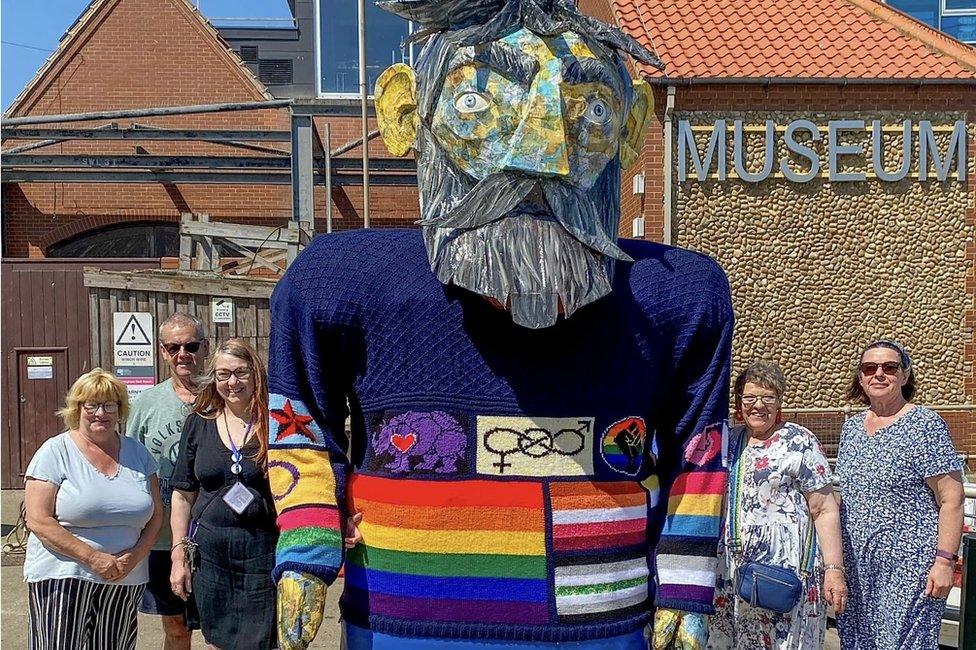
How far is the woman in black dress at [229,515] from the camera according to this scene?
10.9 feet

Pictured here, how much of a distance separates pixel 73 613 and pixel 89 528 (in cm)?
29

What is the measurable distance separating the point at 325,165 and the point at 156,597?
32.5ft

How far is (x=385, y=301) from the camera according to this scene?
1976 mm

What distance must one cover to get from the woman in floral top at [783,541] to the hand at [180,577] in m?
1.81

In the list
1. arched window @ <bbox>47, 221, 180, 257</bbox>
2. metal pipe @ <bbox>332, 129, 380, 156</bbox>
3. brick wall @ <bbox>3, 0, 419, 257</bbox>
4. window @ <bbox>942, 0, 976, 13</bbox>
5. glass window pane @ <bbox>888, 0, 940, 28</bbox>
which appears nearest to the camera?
metal pipe @ <bbox>332, 129, 380, 156</bbox>

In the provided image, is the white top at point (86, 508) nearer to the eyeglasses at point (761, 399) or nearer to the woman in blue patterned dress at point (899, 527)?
the eyeglasses at point (761, 399)

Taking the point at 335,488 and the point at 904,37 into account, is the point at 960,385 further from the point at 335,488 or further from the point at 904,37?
the point at 335,488

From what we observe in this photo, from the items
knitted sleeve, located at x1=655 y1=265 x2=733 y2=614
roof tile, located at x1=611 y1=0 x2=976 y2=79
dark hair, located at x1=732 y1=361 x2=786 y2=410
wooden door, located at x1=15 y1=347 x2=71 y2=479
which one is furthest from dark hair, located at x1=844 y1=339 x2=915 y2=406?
wooden door, located at x1=15 y1=347 x2=71 y2=479

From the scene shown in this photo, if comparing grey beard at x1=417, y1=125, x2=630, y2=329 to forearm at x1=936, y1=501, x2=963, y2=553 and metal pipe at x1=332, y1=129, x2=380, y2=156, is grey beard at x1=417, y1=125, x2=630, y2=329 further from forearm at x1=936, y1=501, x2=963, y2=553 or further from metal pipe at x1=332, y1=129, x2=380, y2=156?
metal pipe at x1=332, y1=129, x2=380, y2=156

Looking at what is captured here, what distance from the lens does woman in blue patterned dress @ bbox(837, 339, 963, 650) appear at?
3.36 m

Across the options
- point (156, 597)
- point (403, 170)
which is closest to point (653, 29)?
point (403, 170)

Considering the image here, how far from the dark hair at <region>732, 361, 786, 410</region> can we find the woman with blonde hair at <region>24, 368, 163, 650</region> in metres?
2.13

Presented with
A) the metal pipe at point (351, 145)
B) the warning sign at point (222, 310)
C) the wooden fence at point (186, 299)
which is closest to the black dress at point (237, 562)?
the wooden fence at point (186, 299)

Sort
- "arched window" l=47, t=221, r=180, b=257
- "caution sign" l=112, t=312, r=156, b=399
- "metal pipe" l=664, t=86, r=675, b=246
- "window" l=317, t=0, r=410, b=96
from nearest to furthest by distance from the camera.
Result: "caution sign" l=112, t=312, r=156, b=399 → "metal pipe" l=664, t=86, r=675, b=246 → "arched window" l=47, t=221, r=180, b=257 → "window" l=317, t=0, r=410, b=96
